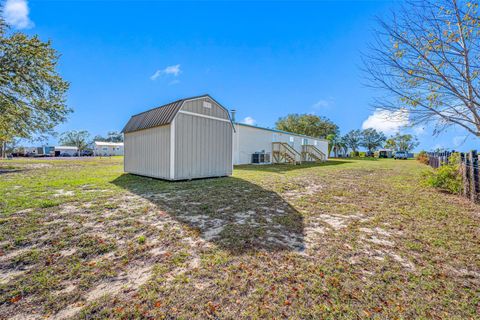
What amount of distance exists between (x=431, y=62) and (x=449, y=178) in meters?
5.80

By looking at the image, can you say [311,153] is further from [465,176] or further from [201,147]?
[201,147]

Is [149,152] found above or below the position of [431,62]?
below

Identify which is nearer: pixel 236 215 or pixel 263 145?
pixel 236 215

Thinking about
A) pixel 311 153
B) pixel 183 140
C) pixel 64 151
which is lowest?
pixel 64 151

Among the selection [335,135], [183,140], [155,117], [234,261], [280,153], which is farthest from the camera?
[335,135]

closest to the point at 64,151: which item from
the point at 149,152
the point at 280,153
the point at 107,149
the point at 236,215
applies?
the point at 107,149

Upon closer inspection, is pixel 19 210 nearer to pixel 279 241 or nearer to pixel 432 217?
pixel 279 241

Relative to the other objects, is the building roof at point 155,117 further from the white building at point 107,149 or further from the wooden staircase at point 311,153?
the white building at point 107,149

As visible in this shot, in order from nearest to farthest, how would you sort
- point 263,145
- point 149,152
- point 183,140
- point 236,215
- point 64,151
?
point 236,215
point 183,140
point 149,152
point 263,145
point 64,151

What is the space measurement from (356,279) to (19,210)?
5929 millimetres

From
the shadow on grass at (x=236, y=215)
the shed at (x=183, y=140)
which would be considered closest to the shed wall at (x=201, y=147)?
the shed at (x=183, y=140)

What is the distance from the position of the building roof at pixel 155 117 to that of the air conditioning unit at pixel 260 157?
910 centimetres

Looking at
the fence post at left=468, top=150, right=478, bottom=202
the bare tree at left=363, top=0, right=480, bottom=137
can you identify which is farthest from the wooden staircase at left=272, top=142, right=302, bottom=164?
the bare tree at left=363, top=0, right=480, bottom=137

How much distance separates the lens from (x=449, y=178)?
22.5 feet
